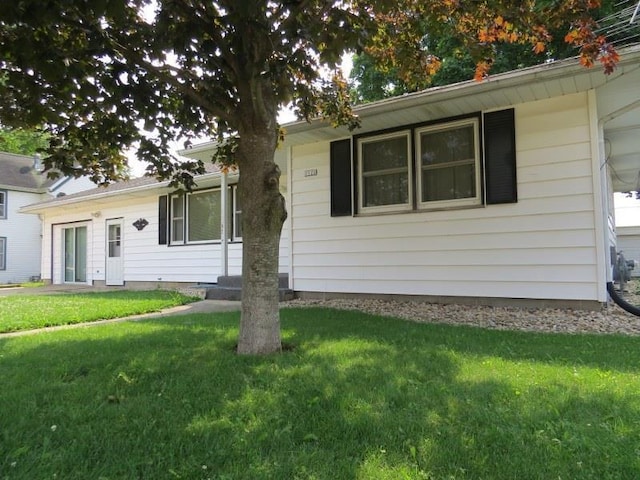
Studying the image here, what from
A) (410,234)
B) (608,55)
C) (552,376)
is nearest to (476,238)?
(410,234)

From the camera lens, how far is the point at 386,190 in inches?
A: 298

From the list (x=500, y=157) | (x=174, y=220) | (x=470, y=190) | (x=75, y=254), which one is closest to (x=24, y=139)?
(x=75, y=254)

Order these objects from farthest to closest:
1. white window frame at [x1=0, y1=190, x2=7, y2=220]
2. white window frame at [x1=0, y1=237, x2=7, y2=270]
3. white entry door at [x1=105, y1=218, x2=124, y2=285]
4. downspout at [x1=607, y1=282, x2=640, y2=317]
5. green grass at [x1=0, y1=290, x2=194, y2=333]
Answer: white window frame at [x1=0, y1=190, x2=7, y2=220] → white window frame at [x1=0, y1=237, x2=7, y2=270] → white entry door at [x1=105, y1=218, x2=124, y2=285] → green grass at [x1=0, y1=290, x2=194, y2=333] → downspout at [x1=607, y1=282, x2=640, y2=317]

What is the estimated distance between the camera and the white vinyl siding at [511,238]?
603 cm

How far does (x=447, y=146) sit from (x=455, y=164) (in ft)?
1.05

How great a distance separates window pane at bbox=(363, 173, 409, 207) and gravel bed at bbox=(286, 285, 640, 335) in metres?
1.61

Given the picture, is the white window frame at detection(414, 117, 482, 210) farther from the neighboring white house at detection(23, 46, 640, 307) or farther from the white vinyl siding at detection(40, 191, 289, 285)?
the white vinyl siding at detection(40, 191, 289, 285)

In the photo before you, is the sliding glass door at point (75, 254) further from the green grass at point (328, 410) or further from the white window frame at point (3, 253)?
the green grass at point (328, 410)

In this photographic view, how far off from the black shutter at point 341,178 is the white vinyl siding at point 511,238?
18cm

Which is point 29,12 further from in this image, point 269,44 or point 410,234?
point 410,234

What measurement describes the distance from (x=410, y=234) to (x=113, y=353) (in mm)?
4569

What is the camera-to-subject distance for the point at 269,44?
367cm

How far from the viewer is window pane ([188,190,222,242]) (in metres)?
11.4

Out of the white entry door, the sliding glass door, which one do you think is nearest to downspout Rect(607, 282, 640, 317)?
the white entry door
